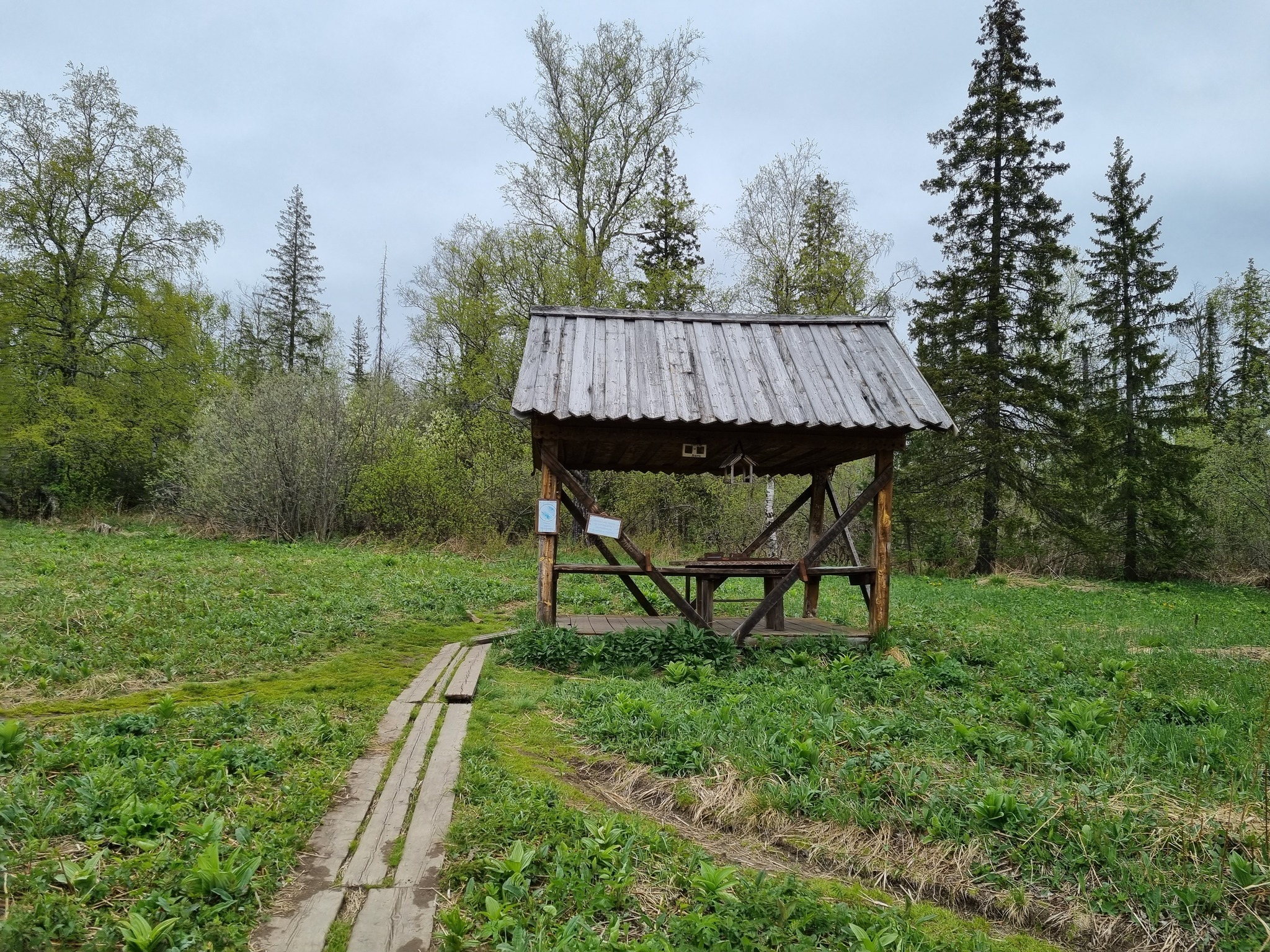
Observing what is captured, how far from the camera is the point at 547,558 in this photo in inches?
310

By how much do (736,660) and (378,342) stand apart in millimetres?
35090

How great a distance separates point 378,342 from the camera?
37.7 meters

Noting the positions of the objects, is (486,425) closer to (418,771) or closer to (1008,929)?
(418,771)

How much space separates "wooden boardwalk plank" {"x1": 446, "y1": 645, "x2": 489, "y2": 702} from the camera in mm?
5652

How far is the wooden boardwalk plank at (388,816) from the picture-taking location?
2984 millimetres

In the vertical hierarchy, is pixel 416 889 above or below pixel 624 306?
below

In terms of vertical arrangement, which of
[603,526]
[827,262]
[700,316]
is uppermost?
[827,262]

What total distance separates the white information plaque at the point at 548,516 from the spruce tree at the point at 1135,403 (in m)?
18.8

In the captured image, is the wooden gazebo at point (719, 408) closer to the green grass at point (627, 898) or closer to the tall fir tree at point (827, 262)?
the green grass at point (627, 898)

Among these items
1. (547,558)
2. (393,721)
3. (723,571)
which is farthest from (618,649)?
(393,721)

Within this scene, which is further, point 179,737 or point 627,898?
point 179,737

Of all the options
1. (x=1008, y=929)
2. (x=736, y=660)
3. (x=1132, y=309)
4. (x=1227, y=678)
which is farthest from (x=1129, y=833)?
(x=1132, y=309)

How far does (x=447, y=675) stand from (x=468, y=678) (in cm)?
35

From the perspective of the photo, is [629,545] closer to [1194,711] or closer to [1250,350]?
[1194,711]
